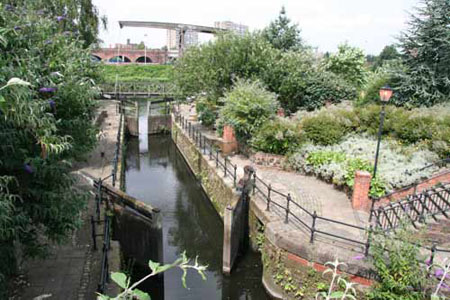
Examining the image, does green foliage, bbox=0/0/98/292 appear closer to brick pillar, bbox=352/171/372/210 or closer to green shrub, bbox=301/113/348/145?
brick pillar, bbox=352/171/372/210

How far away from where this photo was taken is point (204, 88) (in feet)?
66.4

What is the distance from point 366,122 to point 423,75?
15.2 feet

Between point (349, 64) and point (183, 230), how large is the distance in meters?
18.9

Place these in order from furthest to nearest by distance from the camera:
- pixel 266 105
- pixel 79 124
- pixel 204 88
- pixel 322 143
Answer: pixel 204 88
pixel 266 105
pixel 322 143
pixel 79 124

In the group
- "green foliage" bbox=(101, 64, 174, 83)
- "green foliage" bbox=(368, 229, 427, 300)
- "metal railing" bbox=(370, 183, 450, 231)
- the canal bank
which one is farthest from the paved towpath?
"green foliage" bbox=(101, 64, 174, 83)

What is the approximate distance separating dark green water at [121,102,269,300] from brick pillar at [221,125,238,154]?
7.49 ft

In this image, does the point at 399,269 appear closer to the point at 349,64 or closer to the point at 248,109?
the point at 248,109

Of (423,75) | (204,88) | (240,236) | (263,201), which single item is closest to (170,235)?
(240,236)

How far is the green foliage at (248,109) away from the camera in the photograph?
581 inches

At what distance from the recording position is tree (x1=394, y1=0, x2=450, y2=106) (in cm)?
1580

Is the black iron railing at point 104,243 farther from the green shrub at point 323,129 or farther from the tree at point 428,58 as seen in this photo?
the tree at point 428,58

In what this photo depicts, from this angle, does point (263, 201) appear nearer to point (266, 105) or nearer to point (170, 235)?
point (170, 235)

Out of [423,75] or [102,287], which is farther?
[423,75]

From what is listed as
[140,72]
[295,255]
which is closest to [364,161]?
[295,255]
